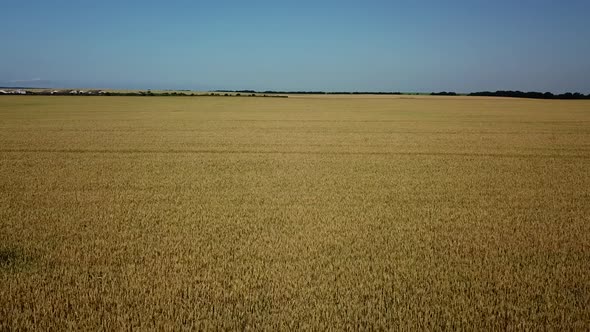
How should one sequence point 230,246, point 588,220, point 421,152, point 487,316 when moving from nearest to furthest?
point 487,316 < point 230,246 < point 588,220 < point 421,152

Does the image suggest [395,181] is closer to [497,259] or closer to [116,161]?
[497,259]

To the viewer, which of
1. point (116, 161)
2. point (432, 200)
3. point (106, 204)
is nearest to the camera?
point (106, 204)

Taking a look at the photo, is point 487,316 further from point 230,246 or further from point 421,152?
point 421,152

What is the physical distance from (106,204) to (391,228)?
6.07 m

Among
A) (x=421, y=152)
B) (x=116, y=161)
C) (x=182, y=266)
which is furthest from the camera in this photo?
(x=421, y=152)

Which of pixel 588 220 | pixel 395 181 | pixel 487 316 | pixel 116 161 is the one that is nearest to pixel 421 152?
pixel 395 181

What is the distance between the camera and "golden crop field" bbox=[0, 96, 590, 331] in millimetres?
4641

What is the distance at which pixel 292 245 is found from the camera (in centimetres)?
665

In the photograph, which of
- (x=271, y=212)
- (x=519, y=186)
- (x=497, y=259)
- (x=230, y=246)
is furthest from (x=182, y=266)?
(x=519, y=186)

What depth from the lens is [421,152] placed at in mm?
17500

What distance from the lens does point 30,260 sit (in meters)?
5.90

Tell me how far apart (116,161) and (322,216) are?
30.8ft

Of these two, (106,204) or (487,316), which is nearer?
(487,316)

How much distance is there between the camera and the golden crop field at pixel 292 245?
4641 mm
